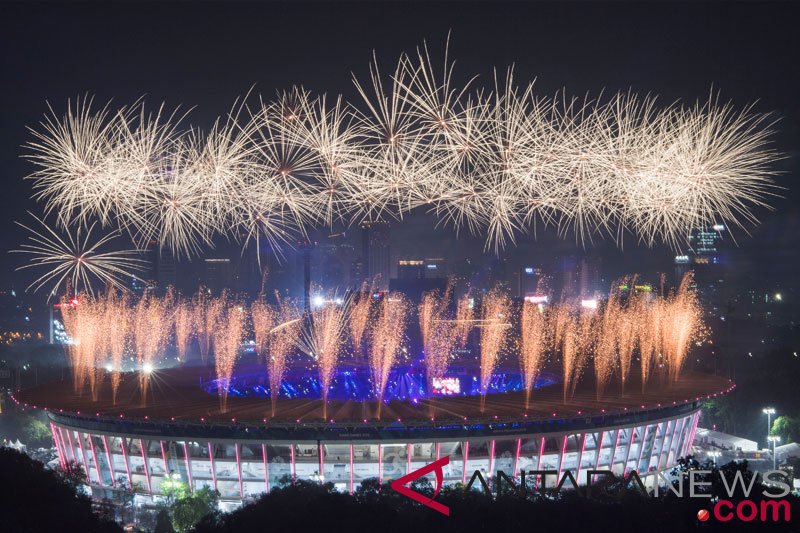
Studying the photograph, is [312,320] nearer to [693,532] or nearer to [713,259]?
[693,532]

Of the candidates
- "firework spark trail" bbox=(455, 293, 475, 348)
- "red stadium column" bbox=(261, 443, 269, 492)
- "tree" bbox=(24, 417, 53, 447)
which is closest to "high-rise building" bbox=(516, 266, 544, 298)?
"firework spark trail" bbox=(455, 293, 475, 348)

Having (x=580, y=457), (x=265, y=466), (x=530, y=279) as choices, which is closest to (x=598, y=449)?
(x=580, y=457)

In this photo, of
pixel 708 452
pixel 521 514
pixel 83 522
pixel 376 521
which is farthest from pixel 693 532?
pixel 708 452

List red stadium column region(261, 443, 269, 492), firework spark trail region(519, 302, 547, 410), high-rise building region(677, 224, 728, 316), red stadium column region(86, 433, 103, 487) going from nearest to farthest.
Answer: red stadium column region(261, 443, 269, 492) → red stadium column region(86, 433, 103, 487) → firework spark trail region(519, 302, 547, 410) → high-rise building region(677, 224, 728, 316)

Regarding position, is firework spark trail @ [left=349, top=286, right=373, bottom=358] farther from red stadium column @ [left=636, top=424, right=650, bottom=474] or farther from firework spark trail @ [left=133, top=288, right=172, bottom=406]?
red stadium column @ [left=636, top=424, right=650, bottom=474]

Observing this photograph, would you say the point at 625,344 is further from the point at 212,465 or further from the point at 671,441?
the point at 212,465
